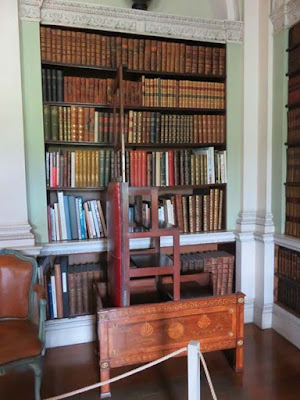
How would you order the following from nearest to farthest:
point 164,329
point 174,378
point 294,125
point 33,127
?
point 164,329
point 174,378
point 33,127
point 294,125

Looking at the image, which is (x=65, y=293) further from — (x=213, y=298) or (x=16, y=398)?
(x=213, y=298)

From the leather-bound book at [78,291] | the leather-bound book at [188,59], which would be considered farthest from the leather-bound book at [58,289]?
the leather-bound book at [188,59]

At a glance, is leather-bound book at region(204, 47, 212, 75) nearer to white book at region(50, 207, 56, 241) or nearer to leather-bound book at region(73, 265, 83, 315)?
white book at region(50, 207, 56, 241)

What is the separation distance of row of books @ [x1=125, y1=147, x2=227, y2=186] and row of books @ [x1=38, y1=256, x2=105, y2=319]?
2.74 feet

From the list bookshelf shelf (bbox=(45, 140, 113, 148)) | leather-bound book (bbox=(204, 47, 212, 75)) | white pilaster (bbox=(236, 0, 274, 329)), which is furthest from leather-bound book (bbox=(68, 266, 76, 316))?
leather-bound book (bbox=(204, 47, 212, 75))

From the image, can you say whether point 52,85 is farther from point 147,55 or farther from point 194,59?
point 194,59

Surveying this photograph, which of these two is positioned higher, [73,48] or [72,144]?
[73,48]

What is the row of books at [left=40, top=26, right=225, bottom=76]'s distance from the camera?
7.97ft

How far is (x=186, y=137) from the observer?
2721 millimetres

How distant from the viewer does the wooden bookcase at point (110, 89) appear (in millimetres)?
2469

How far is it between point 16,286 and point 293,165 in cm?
224

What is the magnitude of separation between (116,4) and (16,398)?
3036 mm

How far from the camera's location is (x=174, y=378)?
6.97ft

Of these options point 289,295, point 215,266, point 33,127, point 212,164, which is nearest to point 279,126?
point 212,164
